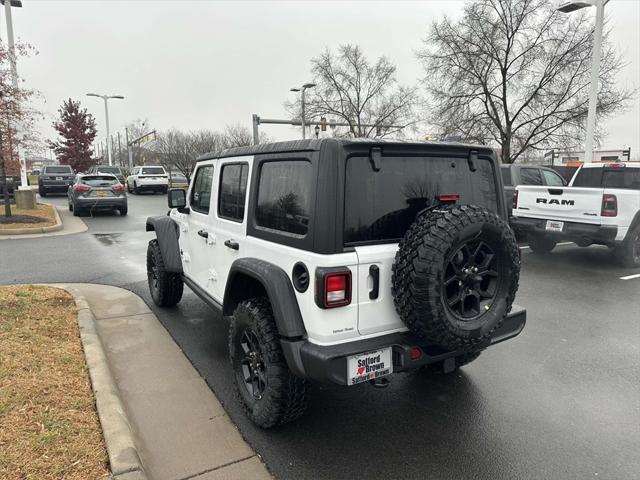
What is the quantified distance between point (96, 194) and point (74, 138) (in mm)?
35051

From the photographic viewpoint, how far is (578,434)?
3.11m

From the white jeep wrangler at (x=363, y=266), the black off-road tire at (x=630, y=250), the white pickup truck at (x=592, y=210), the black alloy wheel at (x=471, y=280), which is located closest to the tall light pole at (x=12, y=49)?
the white jeep wrangler at (x=363, y=266)

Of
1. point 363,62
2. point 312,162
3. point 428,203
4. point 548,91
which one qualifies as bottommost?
point 428,203

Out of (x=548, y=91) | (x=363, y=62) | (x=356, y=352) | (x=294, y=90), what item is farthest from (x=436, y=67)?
(x=356, y=352)

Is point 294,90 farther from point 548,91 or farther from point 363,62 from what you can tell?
point 548,91

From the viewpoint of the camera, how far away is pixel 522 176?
11.0 metres

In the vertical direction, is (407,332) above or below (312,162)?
below

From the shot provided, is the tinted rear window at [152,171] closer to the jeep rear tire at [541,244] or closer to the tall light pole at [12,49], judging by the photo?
the tall light pole at [12,49]

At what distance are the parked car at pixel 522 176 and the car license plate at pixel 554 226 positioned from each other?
2.30 meters

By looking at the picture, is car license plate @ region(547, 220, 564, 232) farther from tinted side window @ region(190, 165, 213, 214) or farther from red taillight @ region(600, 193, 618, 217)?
tinted side window @ region(190, 165, 213, 214)

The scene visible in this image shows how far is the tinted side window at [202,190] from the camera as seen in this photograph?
14.2 ft

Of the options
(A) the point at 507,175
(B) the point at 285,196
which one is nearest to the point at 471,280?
(B) the point at 285,196

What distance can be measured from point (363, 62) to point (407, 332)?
4012 cm

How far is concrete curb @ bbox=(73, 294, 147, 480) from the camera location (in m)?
2.53
